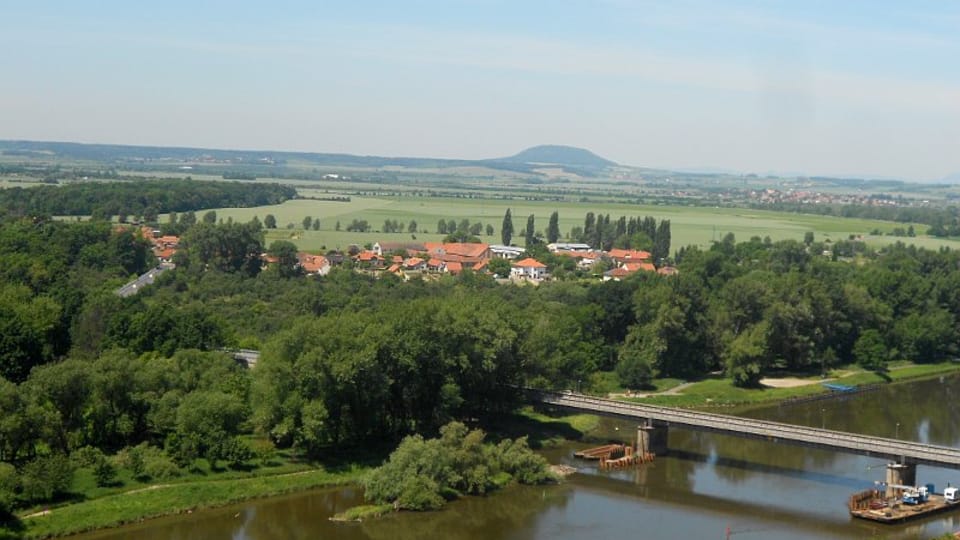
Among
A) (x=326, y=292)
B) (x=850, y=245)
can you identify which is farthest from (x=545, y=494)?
(x=850, y=245)

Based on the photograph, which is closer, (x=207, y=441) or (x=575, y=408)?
(x=207, y=441)

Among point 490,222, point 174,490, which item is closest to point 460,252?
point 490,222

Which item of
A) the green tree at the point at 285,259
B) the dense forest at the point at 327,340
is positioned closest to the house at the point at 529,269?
the dense forest at the point at 327,340

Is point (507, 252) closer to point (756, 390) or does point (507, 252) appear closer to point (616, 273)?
point (616, 273)

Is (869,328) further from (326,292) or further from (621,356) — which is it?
(326,292)

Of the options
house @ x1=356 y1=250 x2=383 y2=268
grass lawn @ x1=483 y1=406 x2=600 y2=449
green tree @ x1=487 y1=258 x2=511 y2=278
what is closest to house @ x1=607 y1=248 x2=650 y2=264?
green tree @ x1=487 y1=258 x2=511 y2=278

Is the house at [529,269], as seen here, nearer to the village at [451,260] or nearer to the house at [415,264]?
the village at [451,260]

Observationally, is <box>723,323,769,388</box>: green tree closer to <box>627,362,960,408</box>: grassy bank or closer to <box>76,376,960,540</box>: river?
<box>627,362,960,408</box>: grassy bank
